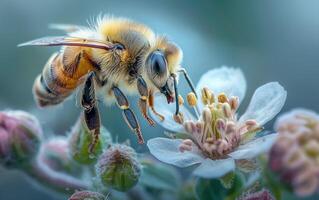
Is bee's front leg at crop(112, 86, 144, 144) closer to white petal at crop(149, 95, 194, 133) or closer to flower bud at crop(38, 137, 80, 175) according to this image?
white petal at crop(149, 95, 194, 133)

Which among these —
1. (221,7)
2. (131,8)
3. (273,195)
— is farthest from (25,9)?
(273,195)

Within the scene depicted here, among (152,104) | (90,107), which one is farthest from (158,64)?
(90,107)

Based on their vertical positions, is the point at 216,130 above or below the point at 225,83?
below

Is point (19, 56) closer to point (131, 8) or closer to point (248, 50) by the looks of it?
point (131, 8)

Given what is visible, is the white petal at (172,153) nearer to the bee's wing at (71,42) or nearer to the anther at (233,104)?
the anther at (233,104)

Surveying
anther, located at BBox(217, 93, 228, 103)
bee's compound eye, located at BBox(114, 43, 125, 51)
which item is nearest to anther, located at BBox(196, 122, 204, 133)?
anther, located at BBox(217, 93, 228, 103)

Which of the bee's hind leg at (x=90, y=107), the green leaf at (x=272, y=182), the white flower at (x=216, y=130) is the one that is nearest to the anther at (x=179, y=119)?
the white flower at (x=216, y=130)

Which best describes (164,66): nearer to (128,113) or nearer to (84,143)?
(128,113)
